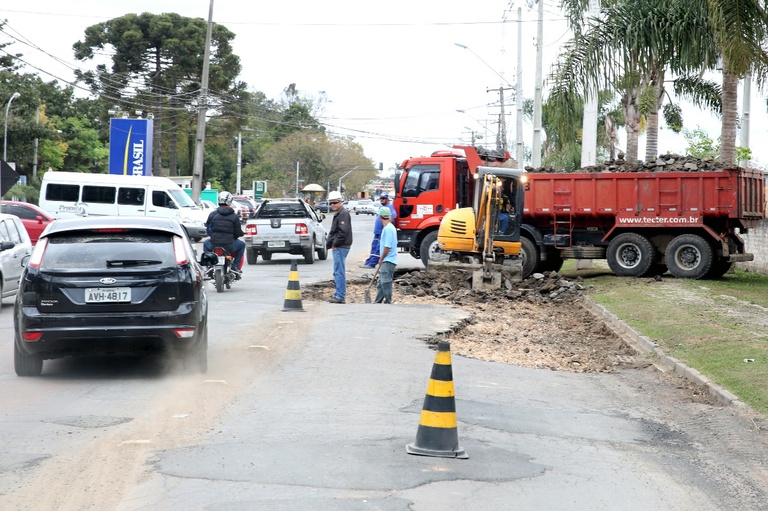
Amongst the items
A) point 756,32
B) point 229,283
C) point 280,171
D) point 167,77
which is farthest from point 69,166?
point 756,32

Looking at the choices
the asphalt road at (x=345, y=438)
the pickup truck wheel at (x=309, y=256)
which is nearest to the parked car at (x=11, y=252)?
the asphalt road at (x=345, y=438)

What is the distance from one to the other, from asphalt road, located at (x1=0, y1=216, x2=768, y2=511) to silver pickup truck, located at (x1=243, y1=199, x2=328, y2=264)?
15.6 metres

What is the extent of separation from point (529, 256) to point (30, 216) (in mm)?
14337

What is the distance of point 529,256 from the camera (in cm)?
2431

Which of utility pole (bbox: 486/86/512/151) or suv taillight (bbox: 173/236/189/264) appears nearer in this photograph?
suv taillight (bbox: 173/236/189/264)

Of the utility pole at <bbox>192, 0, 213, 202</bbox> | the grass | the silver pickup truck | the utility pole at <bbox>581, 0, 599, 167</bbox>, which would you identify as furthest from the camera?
the utility pole at <bbox>192, 0, 213, 202</bbox>

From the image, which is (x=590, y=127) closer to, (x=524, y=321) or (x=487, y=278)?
(x=487, y=278)

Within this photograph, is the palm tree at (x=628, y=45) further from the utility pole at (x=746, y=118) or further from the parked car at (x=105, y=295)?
the parked car at (x=105, y=295)

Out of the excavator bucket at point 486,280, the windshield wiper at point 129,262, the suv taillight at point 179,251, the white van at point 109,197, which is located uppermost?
the white van at point 109,197

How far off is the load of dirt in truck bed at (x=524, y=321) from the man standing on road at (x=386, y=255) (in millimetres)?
1573

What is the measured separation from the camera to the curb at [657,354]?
32.5 feet

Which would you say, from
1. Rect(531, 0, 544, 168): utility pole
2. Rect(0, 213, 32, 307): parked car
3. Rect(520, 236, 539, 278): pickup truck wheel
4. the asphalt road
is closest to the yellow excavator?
Rect(520, 236, 539, 278): pickup truck wheel

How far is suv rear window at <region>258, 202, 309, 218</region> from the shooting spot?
2838 cm

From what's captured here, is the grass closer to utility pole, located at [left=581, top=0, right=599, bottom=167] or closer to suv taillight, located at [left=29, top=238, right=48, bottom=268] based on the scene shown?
utility pole, located at [left=581, top=0, right=599, bottom=167]
